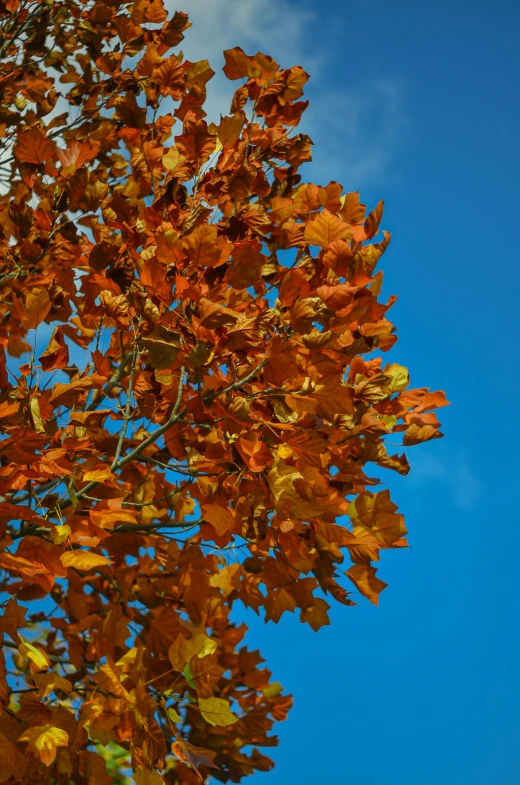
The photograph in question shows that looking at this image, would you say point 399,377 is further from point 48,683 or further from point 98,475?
point 48,683

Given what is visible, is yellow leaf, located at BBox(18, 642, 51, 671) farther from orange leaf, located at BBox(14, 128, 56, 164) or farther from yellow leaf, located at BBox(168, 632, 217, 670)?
orange leaf, located at BBox(14, 128, 56, 164)

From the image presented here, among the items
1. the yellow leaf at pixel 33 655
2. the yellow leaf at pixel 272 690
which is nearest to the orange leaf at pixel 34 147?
the yellow leaf at pixel 33 655

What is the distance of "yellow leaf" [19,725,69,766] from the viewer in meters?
2.00

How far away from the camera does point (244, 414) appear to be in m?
1.96

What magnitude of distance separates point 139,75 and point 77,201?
39.1 inches

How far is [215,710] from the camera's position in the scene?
1982 millimetres

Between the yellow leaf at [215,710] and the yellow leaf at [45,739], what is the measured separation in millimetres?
394

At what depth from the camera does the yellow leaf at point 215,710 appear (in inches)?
77.9

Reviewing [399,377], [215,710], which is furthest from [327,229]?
[215,710]

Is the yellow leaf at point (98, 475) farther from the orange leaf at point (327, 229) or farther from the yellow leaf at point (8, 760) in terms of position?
the orange leaf at point (327, 229)

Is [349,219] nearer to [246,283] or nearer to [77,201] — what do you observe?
[246,283]

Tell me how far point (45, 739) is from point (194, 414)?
96 centimetres

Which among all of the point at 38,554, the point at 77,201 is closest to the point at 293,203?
the point at 77,201

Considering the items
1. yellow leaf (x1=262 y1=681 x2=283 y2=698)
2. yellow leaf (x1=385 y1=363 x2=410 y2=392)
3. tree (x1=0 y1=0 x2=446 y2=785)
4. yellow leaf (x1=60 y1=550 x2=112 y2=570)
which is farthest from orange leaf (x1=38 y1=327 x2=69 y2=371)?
yellow leaf (x1=262 y1=681 x2=283 y2=698)
